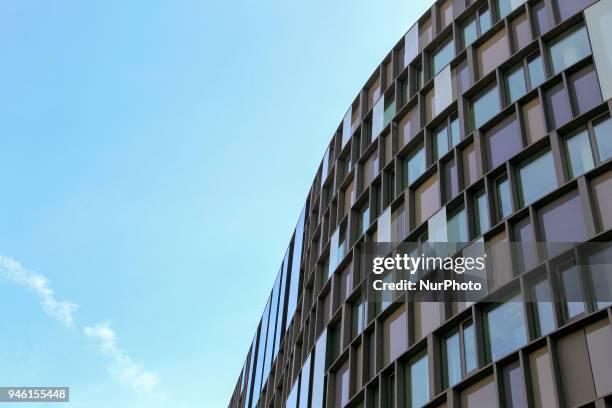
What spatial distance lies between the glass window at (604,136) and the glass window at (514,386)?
566 cm

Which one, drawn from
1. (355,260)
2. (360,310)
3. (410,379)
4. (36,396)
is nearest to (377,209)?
(355,260)

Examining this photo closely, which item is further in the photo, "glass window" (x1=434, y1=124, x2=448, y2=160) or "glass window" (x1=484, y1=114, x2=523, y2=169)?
"glass window" (x1=434, y1=124, x2=448, y2=160)

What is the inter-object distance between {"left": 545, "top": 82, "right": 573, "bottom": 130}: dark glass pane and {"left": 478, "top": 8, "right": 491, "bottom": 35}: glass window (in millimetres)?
5591

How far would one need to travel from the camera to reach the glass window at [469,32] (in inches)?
1112

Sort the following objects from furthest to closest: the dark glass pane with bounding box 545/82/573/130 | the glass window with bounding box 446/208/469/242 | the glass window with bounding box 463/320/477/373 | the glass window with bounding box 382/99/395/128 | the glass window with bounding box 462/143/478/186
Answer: the glass window with bounding box 382/99/395/128 < the glass window with bounding box 462/143/478/186 < the glass window with bounding box 446/208/469/242 < the dark glass pane with bounding box 545/82/573/130 < the glass window with bounding box 463/320/477/373

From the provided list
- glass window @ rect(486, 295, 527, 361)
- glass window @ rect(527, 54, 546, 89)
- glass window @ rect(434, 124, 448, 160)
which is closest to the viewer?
glass window @ rect(486, 295, 527, 361)

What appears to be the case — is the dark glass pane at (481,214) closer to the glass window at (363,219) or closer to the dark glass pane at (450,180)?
the dark glass pane at (450,180)

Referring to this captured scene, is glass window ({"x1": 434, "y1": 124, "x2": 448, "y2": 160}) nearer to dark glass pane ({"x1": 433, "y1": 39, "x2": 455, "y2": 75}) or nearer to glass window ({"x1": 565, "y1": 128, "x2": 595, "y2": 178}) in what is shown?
dark glass pane ({"x1": 433, "y1": 39, "x2": 455, "y2": 75})

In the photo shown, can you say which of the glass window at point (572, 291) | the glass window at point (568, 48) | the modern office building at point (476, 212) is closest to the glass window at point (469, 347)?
Answer: the modern office building at point (476, 212)

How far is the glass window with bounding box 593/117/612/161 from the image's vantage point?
19844mm

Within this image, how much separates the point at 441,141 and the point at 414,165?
1367mm

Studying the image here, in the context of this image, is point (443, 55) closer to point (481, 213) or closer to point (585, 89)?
point (585, 89)

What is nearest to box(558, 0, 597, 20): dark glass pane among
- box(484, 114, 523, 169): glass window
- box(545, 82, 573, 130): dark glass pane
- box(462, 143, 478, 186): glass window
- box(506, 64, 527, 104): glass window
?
box(506, 64, 527, 104): glass window

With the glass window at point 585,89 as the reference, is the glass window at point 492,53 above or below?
above
